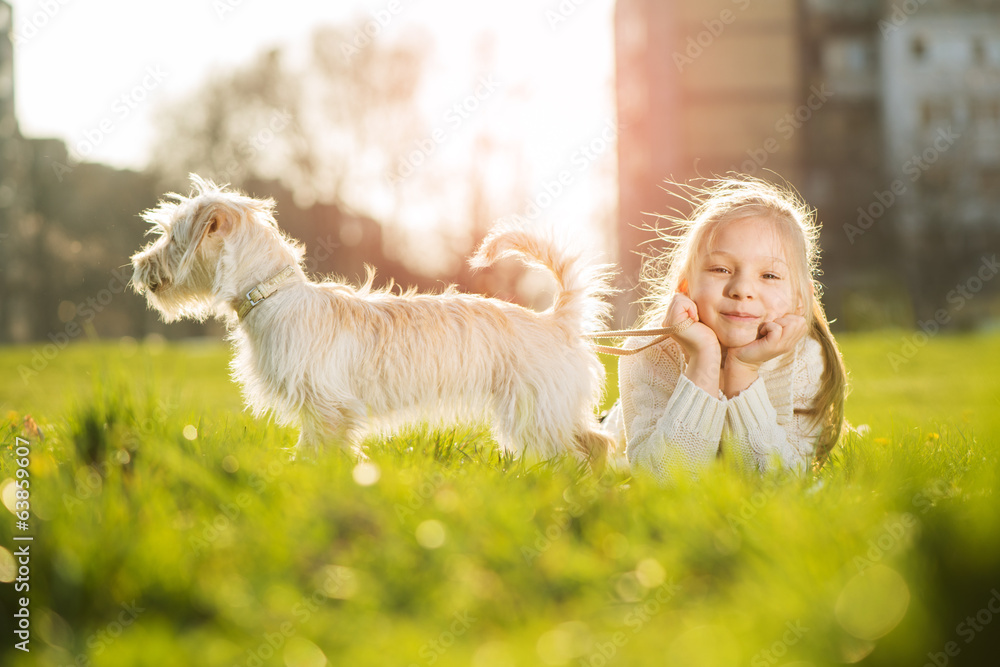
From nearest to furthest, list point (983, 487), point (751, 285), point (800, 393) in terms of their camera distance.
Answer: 1. point (983, 487)
2. point (751, 285)
3. point (800, 393)

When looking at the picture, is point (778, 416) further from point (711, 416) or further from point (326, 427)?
point (326, 427)

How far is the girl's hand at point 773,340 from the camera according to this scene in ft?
11.4

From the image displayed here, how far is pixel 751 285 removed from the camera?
3543 mm

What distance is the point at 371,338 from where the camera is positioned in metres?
3.98

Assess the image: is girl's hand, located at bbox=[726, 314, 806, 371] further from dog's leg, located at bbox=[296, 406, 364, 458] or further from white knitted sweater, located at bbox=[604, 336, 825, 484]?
dog's leg, located at bbox=[296, 406, 364, 458]

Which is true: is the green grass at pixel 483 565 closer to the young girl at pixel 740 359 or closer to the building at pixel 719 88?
the young girl at pixel 740 359

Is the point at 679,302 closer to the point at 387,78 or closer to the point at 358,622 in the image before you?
the point at 358,622

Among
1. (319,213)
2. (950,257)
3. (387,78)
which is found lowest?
(950,257)

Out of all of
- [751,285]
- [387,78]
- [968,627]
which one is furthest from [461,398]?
[387,78]

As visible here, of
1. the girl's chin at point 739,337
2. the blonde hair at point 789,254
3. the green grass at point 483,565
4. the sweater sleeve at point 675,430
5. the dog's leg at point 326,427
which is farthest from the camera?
the dog's leg at point 326,427

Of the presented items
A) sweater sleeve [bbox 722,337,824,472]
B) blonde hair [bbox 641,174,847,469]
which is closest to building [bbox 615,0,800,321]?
blonde hair [bbox 641,174,847,469]

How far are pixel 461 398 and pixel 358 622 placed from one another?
2377 millimetres

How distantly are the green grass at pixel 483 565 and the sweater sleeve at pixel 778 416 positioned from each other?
644 mm

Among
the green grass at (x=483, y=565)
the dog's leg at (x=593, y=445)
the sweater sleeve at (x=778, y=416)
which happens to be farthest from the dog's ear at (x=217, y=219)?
the sweater sleeve at (x=778, y=416)
